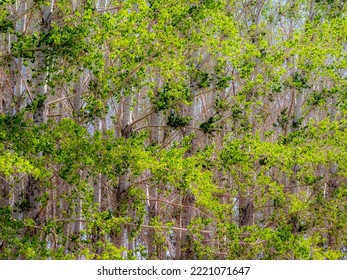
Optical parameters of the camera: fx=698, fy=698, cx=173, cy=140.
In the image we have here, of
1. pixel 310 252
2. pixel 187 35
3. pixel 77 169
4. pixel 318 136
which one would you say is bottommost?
pixel 310 252

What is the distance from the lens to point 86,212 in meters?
13.3

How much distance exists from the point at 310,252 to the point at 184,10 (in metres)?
5.91

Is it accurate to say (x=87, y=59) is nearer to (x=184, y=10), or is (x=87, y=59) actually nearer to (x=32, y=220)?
(x=184, y=10)

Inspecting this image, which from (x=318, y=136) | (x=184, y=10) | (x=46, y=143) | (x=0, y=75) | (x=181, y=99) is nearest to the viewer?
(x=46, y=143)

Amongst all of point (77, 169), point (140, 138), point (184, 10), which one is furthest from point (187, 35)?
point (77, 169)

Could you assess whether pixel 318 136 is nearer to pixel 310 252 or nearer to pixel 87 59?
pixel 310 252

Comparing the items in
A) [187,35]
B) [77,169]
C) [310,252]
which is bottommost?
[310,252]

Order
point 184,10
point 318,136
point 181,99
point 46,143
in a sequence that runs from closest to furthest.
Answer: point 46,143 < point 184,10 < point 181,99 < point 318,136

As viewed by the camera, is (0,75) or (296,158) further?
(0,75)

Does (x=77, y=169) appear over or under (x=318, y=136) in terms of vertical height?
under

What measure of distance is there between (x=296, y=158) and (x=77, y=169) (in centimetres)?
493

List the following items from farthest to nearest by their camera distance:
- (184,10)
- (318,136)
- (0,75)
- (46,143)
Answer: (0,75)
(318,136)
(184,10)
(46,143)

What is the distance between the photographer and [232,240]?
14.6 meters

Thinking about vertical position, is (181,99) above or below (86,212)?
above
